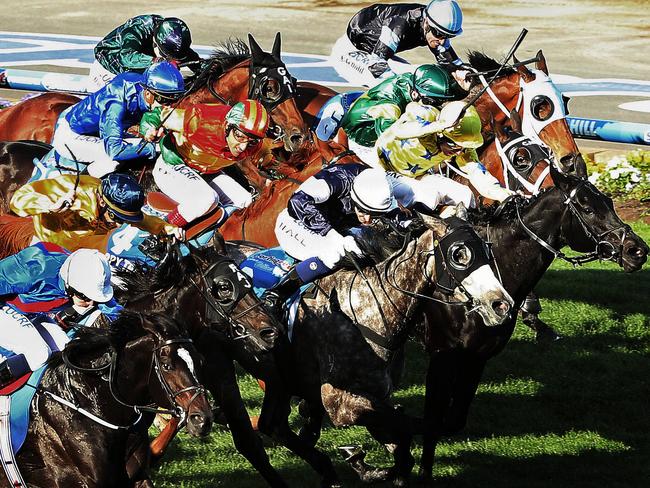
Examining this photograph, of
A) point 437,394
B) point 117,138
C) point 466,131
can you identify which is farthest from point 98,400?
point 117,138

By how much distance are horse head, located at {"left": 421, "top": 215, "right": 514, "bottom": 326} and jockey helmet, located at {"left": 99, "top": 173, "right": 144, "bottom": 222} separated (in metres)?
1.64

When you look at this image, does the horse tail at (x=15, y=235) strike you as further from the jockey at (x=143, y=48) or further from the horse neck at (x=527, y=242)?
the horse neck at (x=527, y=242)

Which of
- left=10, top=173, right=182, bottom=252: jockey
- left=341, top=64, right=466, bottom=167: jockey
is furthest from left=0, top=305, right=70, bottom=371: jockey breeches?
left=341, top=64, right=466, bottom=167: jockey

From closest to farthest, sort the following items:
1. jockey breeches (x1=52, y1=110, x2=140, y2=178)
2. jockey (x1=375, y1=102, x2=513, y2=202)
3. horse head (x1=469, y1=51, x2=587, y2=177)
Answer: jockey (x1=375, y1=102, x2=513, y2=202) → horse head (x1=469, y1=51, x2=587, y2=177) → jockey breeches (x1=52, y1=110, x2=140, y2=178)

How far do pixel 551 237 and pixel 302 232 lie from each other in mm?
1438

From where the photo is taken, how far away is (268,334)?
636cm

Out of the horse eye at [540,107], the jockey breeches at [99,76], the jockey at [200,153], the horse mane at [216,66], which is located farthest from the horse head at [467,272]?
the jockey breeches at [99,76]

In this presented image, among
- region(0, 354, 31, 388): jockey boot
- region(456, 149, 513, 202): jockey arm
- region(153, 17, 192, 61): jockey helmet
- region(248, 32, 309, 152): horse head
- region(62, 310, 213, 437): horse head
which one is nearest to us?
region(62, 310, 213, 437): horse head

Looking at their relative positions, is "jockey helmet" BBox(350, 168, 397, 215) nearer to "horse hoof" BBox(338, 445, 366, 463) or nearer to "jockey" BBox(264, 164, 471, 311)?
"jockey" BBox(264, 164, 471, 311)

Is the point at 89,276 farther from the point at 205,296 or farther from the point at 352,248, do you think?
the point at 352,248

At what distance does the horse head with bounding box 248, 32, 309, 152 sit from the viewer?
8.99m

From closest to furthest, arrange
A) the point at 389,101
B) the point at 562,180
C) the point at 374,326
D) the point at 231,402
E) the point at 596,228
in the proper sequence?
1. the point at 374,326
2. the point at 231,402
3. the point at 596,228
4. the point at 562,180
5. the point at 389,101

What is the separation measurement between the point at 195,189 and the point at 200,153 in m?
0.26

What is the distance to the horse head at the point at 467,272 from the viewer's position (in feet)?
20.3
